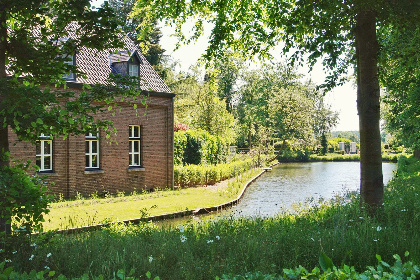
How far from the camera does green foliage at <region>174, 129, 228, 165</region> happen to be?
73.7 feet

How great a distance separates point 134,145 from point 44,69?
549 inches

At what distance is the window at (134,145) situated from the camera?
61.8ft

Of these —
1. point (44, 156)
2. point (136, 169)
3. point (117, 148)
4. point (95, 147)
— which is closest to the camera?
point (44, 156)

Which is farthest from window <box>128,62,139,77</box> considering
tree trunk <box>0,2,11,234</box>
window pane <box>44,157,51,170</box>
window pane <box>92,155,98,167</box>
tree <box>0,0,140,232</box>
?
tree trunk <box>0,2,11,234</box>

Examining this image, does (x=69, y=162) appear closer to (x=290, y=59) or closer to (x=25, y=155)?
(x=25, y=155)

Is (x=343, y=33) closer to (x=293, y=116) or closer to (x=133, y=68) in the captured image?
(x=133, y=68)

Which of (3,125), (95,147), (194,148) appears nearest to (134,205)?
(95,147)

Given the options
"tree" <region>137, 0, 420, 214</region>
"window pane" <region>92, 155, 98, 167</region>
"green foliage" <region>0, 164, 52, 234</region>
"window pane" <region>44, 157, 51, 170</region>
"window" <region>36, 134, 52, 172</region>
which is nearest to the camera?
"green foliage" <region>0, 164, 52, 234</region>

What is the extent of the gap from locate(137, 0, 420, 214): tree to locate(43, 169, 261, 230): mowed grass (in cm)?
492

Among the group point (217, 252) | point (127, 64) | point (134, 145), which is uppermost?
point (127, 64)

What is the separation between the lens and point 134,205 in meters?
14.4

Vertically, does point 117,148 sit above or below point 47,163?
above

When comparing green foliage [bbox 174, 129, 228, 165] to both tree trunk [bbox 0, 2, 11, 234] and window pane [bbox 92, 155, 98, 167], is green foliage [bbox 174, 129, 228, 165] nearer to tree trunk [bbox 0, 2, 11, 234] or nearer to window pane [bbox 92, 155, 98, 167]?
window pane [bbox 92, 155, 98, 167]

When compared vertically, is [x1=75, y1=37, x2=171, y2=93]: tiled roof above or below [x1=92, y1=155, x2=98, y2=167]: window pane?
above
